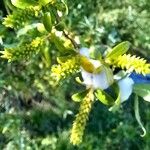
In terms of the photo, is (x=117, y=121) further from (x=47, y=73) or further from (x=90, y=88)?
(x=90, y=88)

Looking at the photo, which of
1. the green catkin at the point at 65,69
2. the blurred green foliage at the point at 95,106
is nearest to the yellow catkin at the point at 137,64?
the green catkin at the point at 65,69

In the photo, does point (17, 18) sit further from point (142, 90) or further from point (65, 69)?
point (142, 90)

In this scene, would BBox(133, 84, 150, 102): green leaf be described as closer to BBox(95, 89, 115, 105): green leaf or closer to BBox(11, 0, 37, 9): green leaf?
BBox(95, 89, 115, 105): green leaf

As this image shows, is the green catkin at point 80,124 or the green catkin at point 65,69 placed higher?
the green catkin at point 65,69

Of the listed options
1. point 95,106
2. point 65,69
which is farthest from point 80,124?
point 95,106

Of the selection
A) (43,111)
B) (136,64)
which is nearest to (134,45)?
(43,111)

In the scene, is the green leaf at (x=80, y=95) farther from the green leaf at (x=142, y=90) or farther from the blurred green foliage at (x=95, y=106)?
the blurred green foliage at (x=95, y=106)
